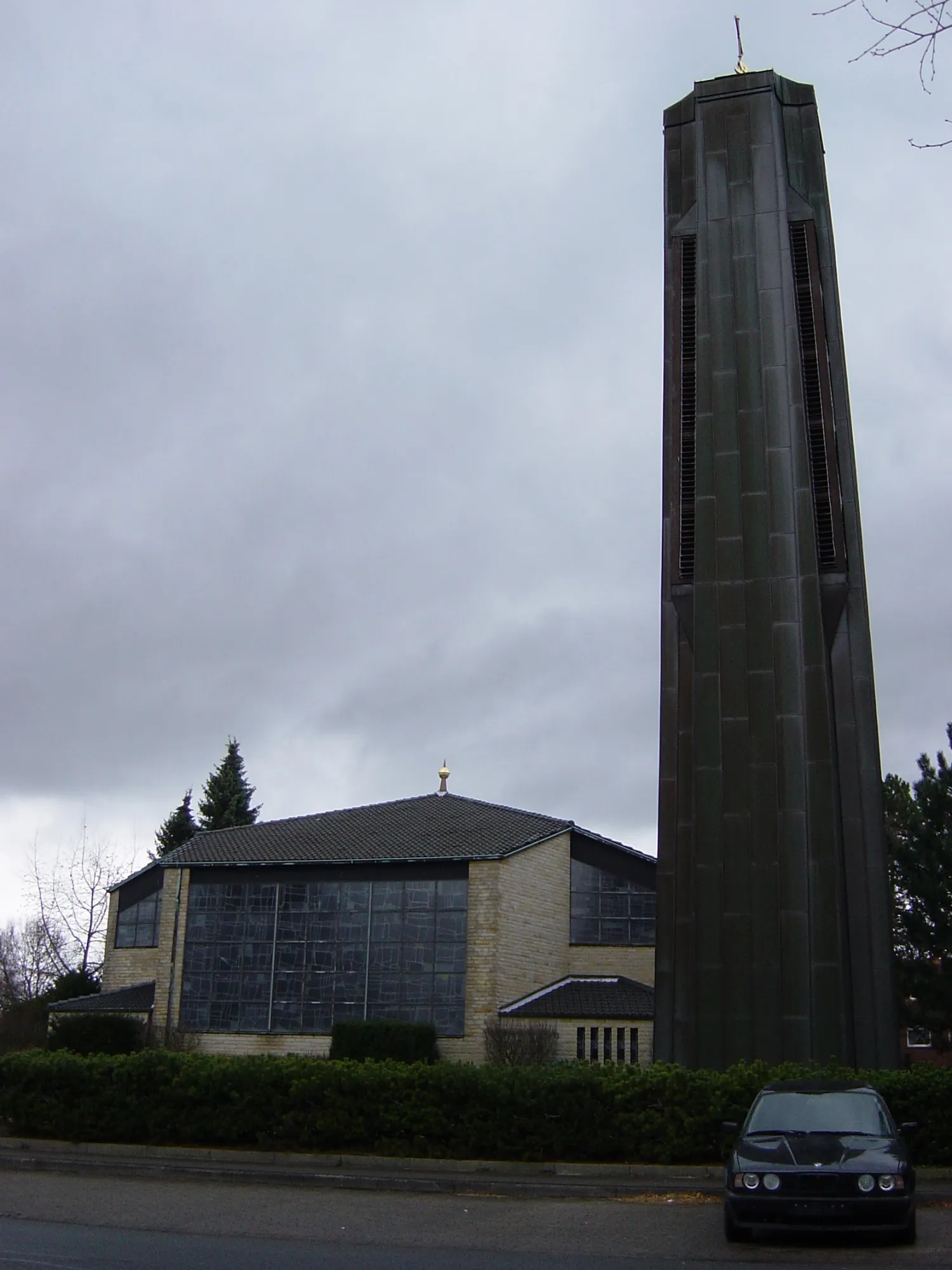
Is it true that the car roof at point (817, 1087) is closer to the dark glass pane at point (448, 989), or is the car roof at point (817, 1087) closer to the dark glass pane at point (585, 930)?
the dark glass pane at point (448, 989)

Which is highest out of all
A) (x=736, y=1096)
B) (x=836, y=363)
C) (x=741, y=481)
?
(x=836, y=363)

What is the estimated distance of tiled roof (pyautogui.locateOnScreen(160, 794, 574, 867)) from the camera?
38.8 meters

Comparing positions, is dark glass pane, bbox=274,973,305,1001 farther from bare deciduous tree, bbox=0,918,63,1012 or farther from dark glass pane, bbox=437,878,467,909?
bare deciduous tree, bbox=0,918,63,1012

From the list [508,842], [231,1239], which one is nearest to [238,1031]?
[508,842]

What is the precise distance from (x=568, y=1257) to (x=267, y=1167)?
6.83 meters

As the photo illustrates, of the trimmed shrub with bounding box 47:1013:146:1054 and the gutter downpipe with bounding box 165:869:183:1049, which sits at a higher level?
the gutter downpipe with bounding box 165:869:183:1049

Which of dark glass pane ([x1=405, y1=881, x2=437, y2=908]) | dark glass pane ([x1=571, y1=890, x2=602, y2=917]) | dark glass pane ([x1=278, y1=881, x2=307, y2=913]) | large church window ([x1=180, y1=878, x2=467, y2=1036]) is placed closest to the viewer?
large church window ([x1=180, y1=878, x2=467, y2=1036])

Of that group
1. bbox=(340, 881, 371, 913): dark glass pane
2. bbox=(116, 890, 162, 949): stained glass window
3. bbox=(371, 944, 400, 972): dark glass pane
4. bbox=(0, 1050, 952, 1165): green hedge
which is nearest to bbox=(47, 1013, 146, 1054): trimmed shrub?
bbox=(116, 890, 162, 949): stained glass window

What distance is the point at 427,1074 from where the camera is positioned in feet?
53.3

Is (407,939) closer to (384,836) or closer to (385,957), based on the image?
(385,957)

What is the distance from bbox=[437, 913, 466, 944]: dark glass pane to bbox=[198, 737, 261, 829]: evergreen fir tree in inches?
1239

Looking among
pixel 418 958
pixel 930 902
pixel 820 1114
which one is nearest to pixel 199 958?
pixel 418 958

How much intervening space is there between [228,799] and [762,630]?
5012cm

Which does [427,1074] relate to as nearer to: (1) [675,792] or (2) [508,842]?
(1) [675,792]
